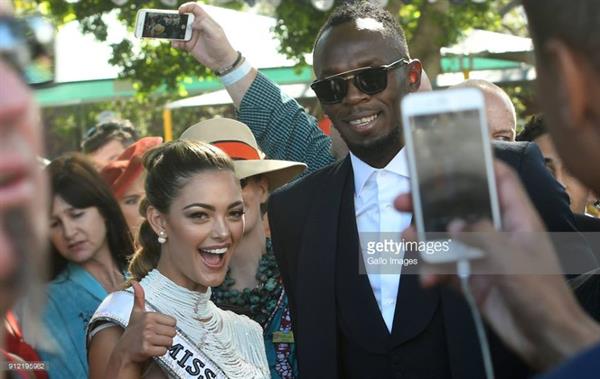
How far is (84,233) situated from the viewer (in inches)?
202

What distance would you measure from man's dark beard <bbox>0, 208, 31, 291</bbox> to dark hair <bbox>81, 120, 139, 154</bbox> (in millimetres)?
6941

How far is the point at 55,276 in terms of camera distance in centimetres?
507

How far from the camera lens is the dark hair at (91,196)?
5199 millimetres

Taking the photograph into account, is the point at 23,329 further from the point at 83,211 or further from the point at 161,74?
the point at 161,74

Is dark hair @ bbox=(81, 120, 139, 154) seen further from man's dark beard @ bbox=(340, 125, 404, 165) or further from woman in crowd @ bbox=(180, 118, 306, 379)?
man's dark beard @ bbox=(340, 125, 404, 165)

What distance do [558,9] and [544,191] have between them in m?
1.80

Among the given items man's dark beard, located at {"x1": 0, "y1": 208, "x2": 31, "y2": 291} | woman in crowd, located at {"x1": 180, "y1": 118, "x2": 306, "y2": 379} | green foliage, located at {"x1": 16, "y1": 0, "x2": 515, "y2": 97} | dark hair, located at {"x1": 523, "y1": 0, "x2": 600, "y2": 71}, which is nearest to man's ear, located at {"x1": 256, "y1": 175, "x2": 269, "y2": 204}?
woman in crowd, located at {"x1": 180, "y1": 118, "x2": 306, "y2": 379}

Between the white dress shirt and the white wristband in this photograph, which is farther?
the white wristband

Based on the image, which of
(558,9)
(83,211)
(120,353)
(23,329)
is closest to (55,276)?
(83,211)

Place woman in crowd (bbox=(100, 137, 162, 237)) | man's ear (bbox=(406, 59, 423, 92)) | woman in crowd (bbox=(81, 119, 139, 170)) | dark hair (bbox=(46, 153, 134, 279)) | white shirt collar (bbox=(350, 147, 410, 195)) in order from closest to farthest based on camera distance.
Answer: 1. white shirt collar (bbox=(350, 147, 410, 195))
2. man's ear (bbox=(406, 59, 423, 92))
3. dark hair (bbox=(46, 153, 134, 279))
4. woman in crowd (bbox=(100, 137, 162, 237))
5. woman in crowd (bbox=(81, 119, 139, 170))

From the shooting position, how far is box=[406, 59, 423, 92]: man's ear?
3.81 meters

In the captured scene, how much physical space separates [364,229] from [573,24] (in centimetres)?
217

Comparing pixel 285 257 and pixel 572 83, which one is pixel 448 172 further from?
pixel 285 257

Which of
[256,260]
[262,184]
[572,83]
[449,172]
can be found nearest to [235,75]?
[262,184]
